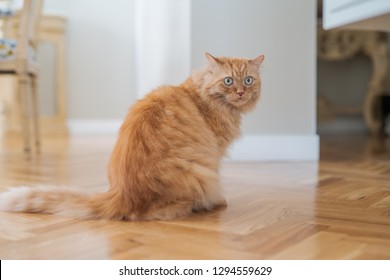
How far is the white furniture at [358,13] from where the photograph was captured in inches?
51.6

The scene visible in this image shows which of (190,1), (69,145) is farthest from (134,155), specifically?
(69,145)

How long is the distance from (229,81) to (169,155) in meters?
0.30

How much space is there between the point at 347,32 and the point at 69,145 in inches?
92.2

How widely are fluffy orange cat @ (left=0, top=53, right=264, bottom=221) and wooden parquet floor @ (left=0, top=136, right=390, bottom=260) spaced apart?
0.04 m

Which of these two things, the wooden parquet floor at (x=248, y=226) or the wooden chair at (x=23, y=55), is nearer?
the wooden parquet floor at (x=248, y=226)

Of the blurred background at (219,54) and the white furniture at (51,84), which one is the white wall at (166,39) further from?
the white furniture at (51,84)

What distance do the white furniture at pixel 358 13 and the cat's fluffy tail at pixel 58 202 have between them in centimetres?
91

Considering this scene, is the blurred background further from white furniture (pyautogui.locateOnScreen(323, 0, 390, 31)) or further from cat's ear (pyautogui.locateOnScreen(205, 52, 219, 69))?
cat's ear (pyautogui.locateOnScreen(205, 52, 219, 69))

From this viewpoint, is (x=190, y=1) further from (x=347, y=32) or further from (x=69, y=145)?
(x=347, y=32)

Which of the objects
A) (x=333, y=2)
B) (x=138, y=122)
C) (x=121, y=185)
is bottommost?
(x=121, y=185)

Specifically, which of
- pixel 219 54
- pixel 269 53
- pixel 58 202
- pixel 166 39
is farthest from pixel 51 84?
pixel 58 202

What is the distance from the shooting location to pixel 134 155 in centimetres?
113

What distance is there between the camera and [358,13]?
139 cm

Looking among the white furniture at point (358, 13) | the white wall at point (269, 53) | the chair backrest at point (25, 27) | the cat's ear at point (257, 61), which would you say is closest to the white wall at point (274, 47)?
the white wall at point (269, 53)
